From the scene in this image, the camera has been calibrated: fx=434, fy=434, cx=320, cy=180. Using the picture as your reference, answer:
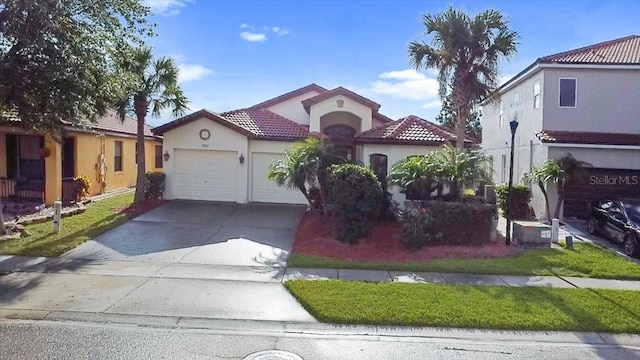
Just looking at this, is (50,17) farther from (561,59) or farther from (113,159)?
(561,59)

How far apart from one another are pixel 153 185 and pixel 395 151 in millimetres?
10382

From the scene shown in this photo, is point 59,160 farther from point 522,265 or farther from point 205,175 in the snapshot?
point 522,265

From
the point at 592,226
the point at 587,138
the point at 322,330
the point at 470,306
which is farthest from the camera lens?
the point at 587,138

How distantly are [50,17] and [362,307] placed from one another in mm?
9791

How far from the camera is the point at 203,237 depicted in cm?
1291

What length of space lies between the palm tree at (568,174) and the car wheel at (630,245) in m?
3.86

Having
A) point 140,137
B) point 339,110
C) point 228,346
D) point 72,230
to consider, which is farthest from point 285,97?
point 228,346

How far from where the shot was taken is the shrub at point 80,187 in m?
18.3

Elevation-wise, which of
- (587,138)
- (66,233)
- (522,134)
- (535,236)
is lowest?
(66,233)

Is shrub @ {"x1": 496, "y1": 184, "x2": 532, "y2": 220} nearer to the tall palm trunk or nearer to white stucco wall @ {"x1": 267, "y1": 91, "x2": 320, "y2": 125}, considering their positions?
white stucco wall @ {"x1": 267, "y1": 91, "x2": 320, "y2": 125}

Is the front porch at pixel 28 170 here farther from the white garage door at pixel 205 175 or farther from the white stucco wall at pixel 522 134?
the white stucco wall at pixel 522 134

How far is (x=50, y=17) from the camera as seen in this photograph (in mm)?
10305

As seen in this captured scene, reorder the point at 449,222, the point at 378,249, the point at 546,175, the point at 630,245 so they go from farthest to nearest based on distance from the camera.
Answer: the point at 546,175 < the point at 449,222 < the point at 630,245 < the point at 378,249

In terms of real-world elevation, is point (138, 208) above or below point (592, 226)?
above
